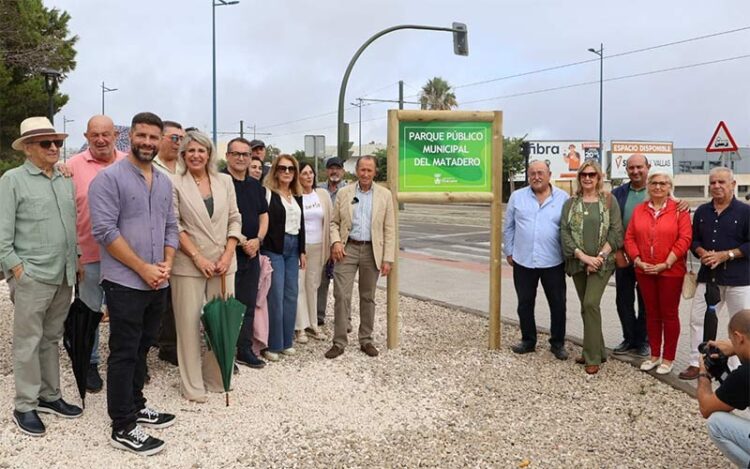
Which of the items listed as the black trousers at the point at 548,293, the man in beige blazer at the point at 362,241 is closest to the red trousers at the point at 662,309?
the black trousers at the point at 548,293

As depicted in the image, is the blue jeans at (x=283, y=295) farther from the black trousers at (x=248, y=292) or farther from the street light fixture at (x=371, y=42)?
the street light fixture at (x=371, y=42)

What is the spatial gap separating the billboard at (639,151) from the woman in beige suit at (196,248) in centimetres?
4175

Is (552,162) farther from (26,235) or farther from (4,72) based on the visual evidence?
(26,235)

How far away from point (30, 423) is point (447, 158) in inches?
159

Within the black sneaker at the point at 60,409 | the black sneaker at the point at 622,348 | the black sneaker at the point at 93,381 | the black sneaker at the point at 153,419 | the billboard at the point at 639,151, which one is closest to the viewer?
the black sneaker at the point at 153,419

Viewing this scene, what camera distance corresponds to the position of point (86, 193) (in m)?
4.44

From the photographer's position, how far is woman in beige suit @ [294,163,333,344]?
19.9 feet

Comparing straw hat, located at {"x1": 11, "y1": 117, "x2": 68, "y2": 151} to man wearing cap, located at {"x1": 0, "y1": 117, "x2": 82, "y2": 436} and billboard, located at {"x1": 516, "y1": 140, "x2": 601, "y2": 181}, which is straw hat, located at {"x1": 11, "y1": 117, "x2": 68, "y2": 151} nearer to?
man wearing cap, located at {"x1": 0, "y1": 117, "x2": 82, "y2": 436}

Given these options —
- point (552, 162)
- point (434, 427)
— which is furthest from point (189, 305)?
point (552, 162)

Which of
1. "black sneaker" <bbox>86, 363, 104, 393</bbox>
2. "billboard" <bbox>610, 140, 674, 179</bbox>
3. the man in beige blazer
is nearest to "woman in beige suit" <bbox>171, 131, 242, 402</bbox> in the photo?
"black sneaker" <bbox>86, 363, 104, 393</bbox>

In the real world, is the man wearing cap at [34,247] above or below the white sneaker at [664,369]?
above

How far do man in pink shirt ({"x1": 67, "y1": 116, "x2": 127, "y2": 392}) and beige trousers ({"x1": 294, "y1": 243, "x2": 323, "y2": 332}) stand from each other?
6.90 feet

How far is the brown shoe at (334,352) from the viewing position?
573cm

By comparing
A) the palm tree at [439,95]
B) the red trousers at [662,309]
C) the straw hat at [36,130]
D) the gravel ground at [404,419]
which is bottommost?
the gravel ground at [404,419]
